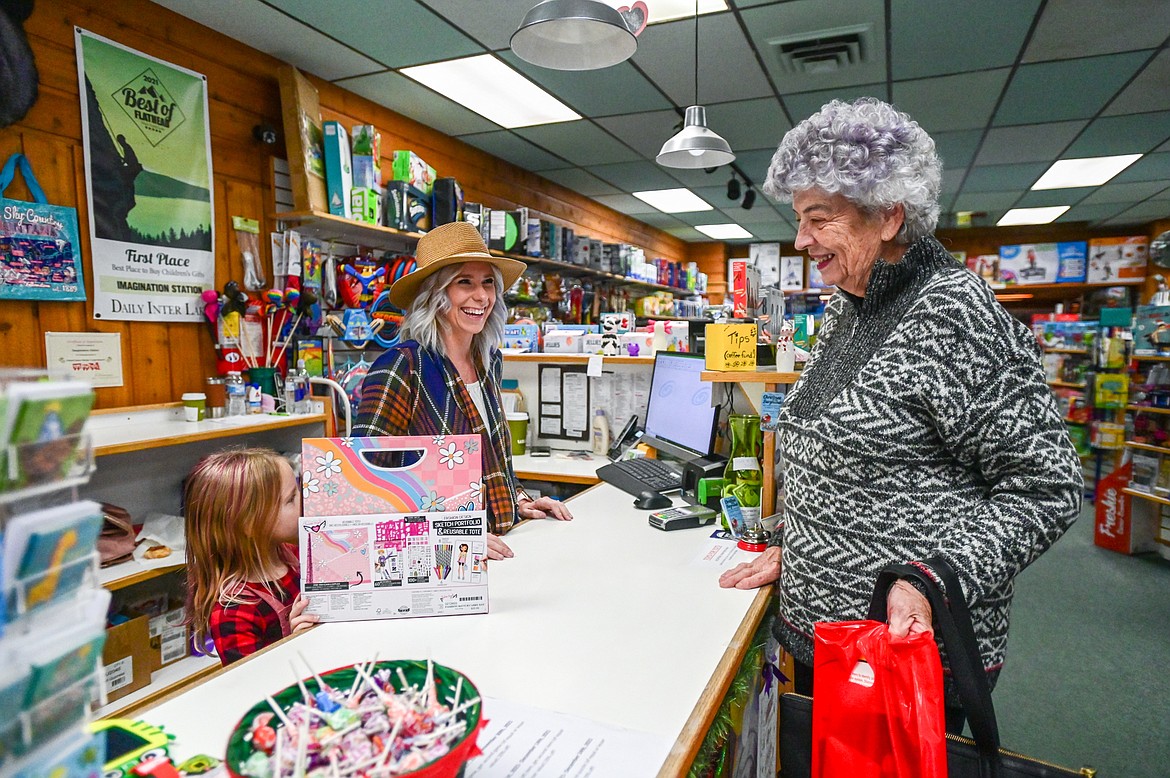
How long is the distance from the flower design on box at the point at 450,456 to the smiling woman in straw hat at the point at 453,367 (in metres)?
0.62

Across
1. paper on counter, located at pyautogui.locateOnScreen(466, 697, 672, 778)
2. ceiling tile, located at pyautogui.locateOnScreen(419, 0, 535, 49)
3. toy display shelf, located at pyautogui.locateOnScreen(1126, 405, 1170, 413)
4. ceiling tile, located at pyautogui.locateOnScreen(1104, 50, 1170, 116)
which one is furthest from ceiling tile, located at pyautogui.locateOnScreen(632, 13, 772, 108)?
toy display shelf, located at pyautogui.locateOnScreen(1126, 405, 1170, 413)

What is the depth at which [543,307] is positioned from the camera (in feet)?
19.2

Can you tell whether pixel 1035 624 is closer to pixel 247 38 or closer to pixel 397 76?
pixel 397 76

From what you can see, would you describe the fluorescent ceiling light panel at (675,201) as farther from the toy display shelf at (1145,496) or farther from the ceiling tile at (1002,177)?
the toy display shelf at (1145,496)

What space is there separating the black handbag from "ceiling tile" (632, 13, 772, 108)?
9.25 ft

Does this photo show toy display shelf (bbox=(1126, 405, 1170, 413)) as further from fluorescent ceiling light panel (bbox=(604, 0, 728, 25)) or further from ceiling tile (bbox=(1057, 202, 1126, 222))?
fluorescent ceiling light panel (bbox=(604, 0, 728, 25))

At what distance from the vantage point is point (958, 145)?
4.96 metres

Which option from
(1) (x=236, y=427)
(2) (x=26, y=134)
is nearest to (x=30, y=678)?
(1) (x=236, y=427)

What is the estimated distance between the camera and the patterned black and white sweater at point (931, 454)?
103cm

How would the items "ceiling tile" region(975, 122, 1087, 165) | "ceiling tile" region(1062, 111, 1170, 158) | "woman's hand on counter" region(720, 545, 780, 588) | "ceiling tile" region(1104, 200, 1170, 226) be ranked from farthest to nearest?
"ceiling tile" region(1104, 200, 1170, 226), "ceiling tile" region(975, 122, 1087, 165), "ceiling tile" region(1062, 111, 1170, 158), "woman's hand on counter" region(720, 545, 780, 588)

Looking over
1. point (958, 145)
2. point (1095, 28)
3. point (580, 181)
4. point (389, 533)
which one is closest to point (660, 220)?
point (580, 181)

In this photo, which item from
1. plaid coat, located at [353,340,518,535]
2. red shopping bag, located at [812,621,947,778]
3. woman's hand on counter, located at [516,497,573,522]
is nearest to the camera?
red shopping bag, located at [812,621,947,778]

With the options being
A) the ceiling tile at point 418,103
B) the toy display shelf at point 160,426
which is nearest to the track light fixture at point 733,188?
the ceiling tile at point 418,103

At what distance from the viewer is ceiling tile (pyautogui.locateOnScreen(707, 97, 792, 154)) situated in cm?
422
